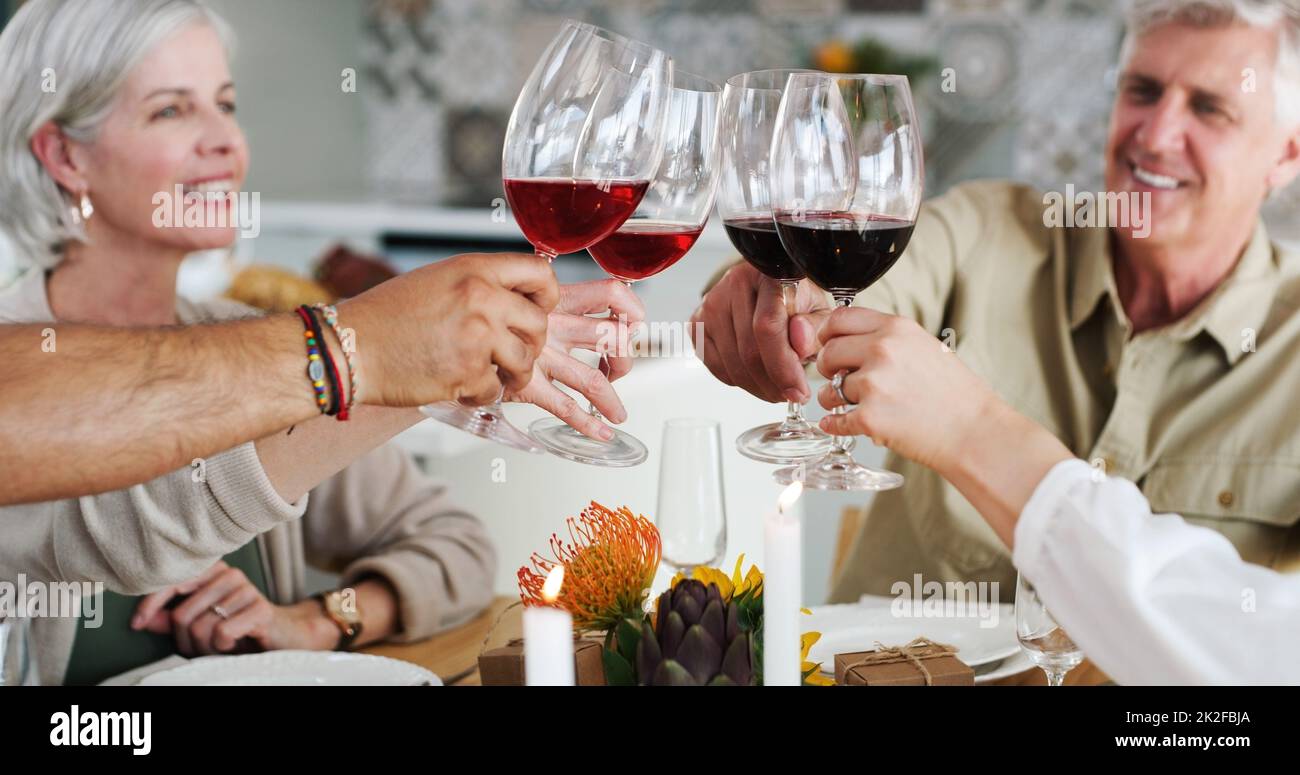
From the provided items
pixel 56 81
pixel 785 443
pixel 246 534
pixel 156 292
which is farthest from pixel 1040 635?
pixel 56 81

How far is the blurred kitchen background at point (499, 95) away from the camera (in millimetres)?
3918

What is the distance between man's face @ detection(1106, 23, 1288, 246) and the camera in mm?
1634

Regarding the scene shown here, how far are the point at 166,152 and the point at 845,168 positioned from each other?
3.77ft

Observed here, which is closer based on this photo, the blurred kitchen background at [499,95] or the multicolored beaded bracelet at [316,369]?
the multicolored beaded bracelet at [316,369]

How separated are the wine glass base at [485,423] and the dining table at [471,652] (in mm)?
133

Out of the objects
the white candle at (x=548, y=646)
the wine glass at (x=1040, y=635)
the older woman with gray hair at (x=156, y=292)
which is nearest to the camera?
the white candle at (x=548, y=646)

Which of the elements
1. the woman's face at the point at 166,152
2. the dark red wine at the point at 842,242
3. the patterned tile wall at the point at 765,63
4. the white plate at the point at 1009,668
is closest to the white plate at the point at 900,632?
the white plate at the point at 1009,668

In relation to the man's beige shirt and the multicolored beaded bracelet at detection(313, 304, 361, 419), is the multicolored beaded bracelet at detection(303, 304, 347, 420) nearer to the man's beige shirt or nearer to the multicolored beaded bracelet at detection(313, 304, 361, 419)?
the multicolored beaded bracelet at detection(313, 304, 361, 419)

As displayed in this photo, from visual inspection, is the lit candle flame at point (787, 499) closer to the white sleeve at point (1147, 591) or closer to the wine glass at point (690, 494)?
the white sleeve at point (1147, 591)

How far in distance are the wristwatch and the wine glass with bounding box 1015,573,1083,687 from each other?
758 mm

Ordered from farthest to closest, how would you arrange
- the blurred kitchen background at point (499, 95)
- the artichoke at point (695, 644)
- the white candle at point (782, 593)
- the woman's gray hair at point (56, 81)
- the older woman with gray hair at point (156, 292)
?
1. the blurred kitchen background at point (499, 95)
2. the woman's gray hair at point (56, 81)
3. the older woman with gray hair at point (156, 292)
4. the artichoke at point (695, 644)
5. the white candle at point (782, 593)

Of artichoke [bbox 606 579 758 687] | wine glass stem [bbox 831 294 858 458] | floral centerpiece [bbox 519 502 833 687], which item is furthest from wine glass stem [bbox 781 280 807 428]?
artichoke [bbox 606 579 758 687]

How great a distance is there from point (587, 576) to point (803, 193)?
1.02ft

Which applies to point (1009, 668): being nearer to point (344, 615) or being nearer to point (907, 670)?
point (907, 670)
